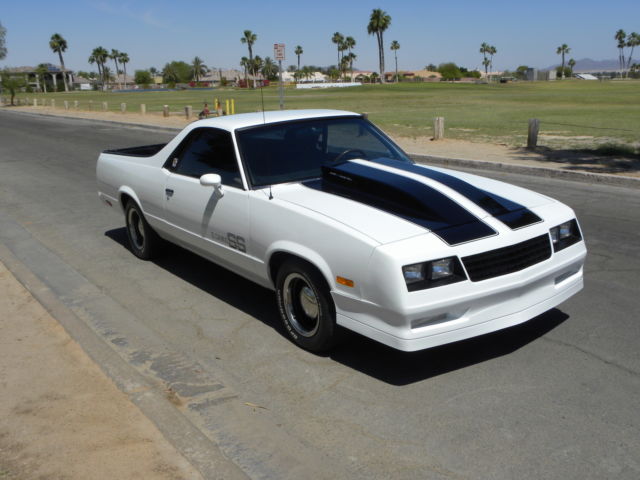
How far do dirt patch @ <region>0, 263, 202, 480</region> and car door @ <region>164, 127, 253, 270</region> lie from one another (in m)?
1.30

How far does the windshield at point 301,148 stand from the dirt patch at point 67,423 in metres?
1.84

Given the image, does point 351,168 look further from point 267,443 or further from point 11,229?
point 11,229

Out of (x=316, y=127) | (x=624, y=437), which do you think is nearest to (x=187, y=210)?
(x=316, y=127)

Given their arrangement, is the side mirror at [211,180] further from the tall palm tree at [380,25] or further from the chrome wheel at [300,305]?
the tall palm tree at [380,25]

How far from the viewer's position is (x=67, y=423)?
11.5ft

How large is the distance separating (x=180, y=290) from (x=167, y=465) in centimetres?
287

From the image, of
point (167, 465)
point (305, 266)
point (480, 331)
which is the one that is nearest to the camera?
point (167, 465)

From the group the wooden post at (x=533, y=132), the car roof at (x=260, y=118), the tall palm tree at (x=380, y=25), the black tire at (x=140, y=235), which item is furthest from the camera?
the tall palm tree at (x=380, y=25)

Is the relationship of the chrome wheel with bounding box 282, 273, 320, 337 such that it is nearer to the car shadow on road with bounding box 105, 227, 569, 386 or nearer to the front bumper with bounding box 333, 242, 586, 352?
the car shadow on road with bounding box 105, 227, 569, 386

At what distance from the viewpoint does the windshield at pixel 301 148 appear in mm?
4863

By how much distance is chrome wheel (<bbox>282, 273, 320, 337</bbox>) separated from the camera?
14.0 ft

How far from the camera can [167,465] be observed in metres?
3.09

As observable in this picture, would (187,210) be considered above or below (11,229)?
above

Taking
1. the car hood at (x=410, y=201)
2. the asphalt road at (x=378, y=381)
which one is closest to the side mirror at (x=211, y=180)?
the car hood at (x=410, y=201)
